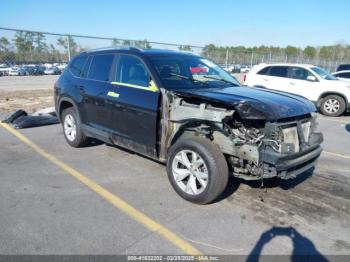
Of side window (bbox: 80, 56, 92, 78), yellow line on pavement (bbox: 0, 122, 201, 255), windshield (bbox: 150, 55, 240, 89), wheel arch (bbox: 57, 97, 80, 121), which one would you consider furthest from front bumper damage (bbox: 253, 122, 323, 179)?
wheel arch (bbox: 57, 97, 80, 121)

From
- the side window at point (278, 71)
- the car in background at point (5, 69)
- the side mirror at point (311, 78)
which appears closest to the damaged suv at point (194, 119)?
the side mirror at point (311, 78)

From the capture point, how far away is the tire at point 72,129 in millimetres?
5746

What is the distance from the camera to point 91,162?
5227 millimetres

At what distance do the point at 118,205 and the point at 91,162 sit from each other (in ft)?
5.49

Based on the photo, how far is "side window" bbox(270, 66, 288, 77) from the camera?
37.7 feet

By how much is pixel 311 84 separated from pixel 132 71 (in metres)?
8.45

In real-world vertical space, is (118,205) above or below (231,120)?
below

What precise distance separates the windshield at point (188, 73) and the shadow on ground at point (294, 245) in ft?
7.08

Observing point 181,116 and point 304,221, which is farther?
point 181,116

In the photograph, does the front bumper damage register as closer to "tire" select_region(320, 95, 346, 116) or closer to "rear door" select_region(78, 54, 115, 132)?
"rear door" select_region(78, 54, 115, 132)

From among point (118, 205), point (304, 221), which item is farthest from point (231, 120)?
point (118, 205)

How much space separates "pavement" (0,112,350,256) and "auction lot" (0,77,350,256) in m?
0.01

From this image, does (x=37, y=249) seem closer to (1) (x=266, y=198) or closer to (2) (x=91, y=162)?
(2) (x=91, y=162)

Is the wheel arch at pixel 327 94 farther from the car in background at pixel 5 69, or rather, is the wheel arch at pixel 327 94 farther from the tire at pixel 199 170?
the car in background at pixel 5 69
